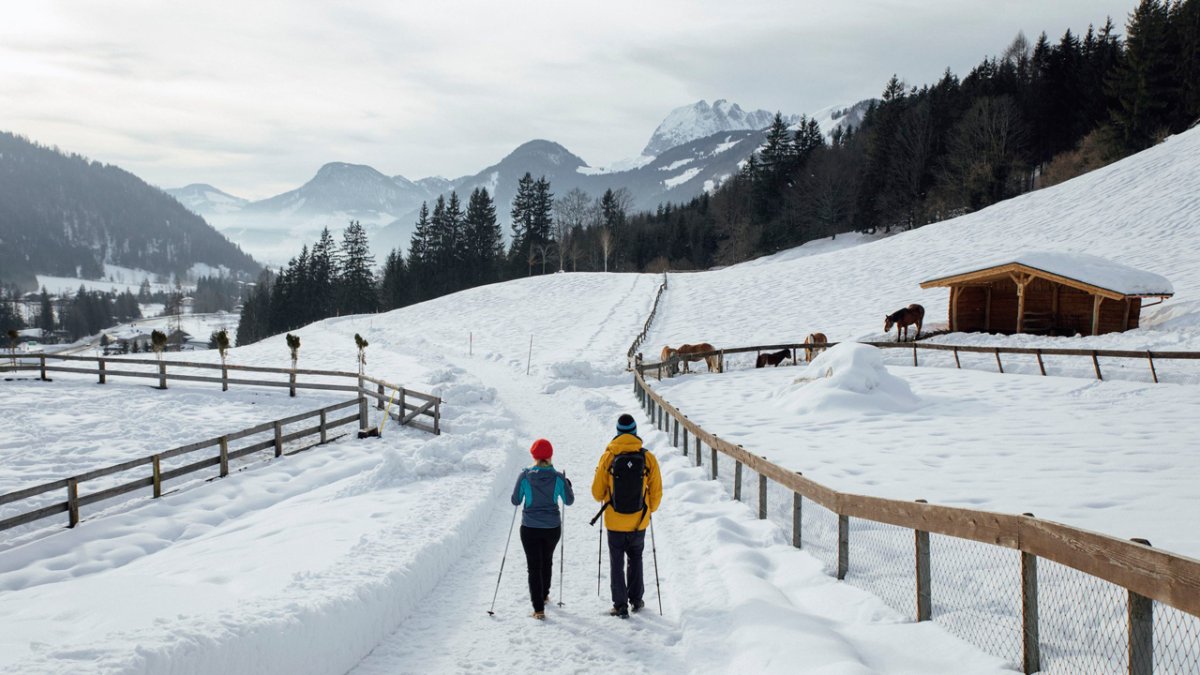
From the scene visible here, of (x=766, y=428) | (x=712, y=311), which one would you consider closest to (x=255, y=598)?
(x=766, y=428)

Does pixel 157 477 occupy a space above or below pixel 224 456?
below

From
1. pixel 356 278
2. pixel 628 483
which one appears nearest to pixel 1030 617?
pixel 628 483

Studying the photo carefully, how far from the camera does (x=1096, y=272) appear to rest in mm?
25391

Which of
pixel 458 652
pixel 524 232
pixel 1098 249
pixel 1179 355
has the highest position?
pixel 524 232

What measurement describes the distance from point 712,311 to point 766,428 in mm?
27796

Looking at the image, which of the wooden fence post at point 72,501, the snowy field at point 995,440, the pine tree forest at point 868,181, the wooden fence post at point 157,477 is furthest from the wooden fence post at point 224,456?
the pine tree forest at point 868,181

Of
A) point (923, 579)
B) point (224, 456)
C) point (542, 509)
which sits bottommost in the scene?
point (224, 456)

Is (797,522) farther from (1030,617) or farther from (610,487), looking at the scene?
(1030,617)

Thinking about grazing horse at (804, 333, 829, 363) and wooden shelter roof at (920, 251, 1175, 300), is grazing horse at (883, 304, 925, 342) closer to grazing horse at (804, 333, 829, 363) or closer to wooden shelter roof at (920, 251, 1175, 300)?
wooden shelter roof at (920, 251, 1175, 300)

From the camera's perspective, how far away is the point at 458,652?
6.03 meters

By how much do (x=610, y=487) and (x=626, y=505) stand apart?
26 centimetres

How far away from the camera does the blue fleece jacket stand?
6945 mm

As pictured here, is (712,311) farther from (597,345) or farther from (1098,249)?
(1098,249)

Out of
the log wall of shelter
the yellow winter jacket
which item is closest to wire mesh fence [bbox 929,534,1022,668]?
the yellow winter jacket
